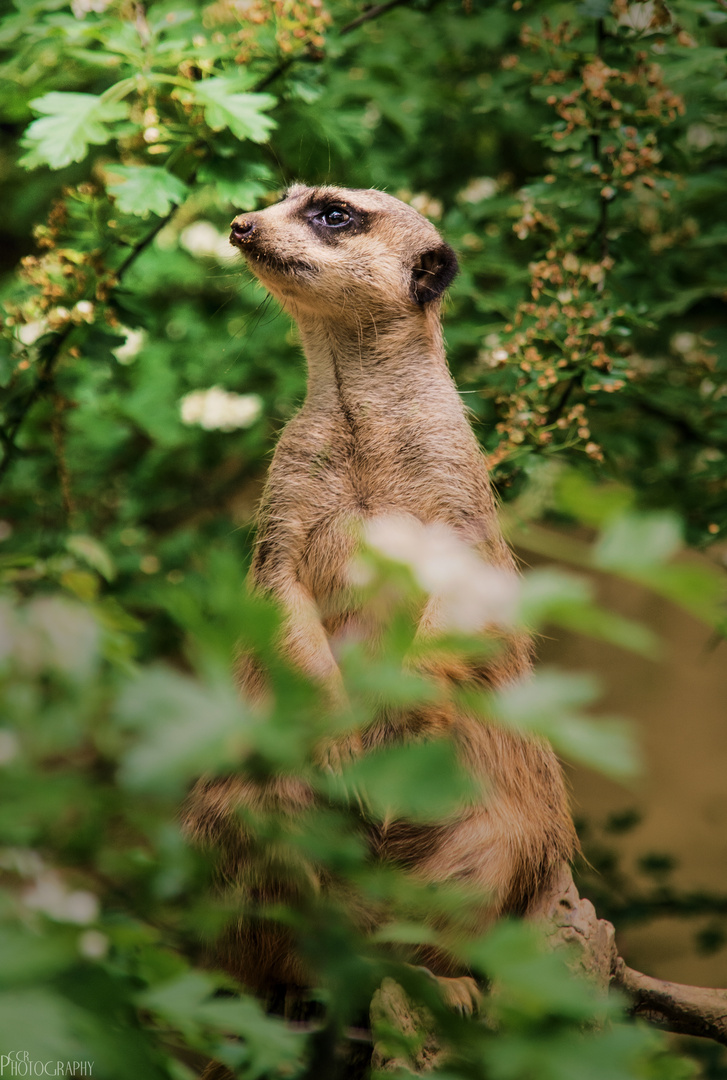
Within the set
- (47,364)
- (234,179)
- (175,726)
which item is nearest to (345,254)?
(234,179)

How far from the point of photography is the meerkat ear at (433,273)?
7.62ft

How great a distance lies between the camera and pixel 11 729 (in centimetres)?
84

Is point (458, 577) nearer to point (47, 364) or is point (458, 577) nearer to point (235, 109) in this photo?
point (235, 109)

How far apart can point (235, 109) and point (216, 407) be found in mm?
1752

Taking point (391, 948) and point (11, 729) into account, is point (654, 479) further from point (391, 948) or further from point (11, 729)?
point (11, 729)

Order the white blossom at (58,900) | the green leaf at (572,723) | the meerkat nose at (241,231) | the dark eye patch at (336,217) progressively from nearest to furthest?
the green leaf at (572,723) → the white blossom at (58,900) → the meerkat nose at (241,231) → the dark eye patch at (336,217)

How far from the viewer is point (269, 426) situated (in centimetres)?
385

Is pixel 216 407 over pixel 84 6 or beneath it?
beneath

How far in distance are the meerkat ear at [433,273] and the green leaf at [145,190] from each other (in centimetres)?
62

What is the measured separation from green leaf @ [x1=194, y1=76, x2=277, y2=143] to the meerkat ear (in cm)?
49

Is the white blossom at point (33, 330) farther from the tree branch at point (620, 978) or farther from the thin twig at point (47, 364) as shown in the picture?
the tree branch at point (620, 978)

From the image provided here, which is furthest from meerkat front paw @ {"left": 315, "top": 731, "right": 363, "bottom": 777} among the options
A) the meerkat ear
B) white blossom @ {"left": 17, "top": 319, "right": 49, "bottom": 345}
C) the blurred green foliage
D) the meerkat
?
white blossom @ {"left": 17, "top": 319, "right": 49, "bottom": 345}

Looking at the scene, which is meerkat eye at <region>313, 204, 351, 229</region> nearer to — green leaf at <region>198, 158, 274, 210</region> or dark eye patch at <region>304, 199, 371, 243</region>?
dark eye patch at <region>304, 199, 371, 243</region>

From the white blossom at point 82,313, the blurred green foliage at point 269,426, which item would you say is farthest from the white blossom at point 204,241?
the white blossom at point 82,313
